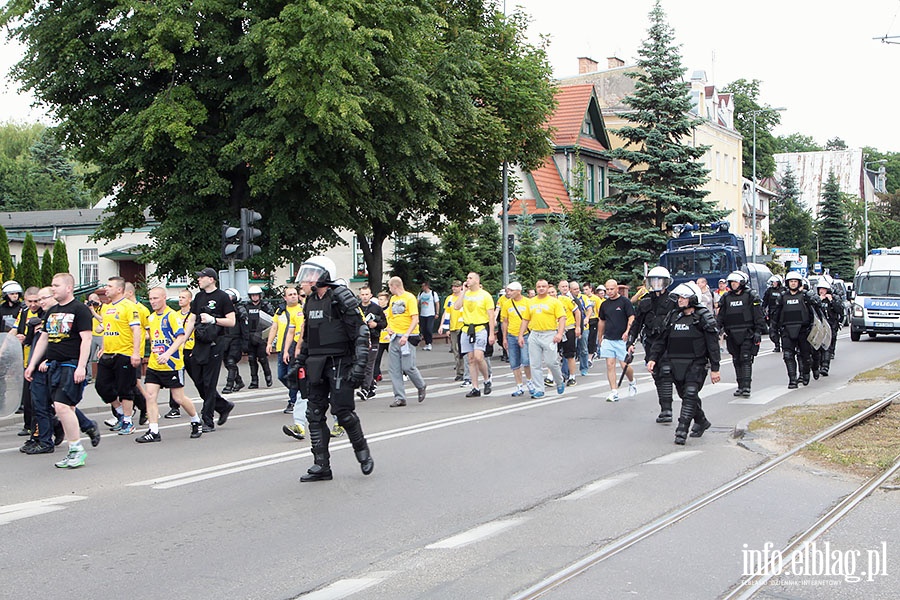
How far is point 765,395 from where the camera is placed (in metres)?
15.6

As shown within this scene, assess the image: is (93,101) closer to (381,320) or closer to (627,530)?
(381,320)

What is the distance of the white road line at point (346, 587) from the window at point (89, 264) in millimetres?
41688

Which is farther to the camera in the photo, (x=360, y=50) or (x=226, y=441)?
(x=360, y=50)

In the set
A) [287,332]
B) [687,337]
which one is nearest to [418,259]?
[287,332]

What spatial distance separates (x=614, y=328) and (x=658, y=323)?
3144 millimetres

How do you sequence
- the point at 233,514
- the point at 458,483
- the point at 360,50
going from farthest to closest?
the point at 360,50, the point at 458,483, the point at 233,514

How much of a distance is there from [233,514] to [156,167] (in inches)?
701

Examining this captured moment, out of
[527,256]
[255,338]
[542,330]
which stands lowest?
[255,338]

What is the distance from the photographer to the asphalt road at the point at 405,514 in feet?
18.4

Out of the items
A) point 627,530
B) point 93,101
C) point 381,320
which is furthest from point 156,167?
point 627,530

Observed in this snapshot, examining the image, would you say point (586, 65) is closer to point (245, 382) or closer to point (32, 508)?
point (245, 382)

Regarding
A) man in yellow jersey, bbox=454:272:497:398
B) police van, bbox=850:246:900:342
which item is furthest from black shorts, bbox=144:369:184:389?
police van, bbox=850:246:900:342

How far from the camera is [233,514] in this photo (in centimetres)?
736

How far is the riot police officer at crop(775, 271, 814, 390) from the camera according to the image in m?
16.6
